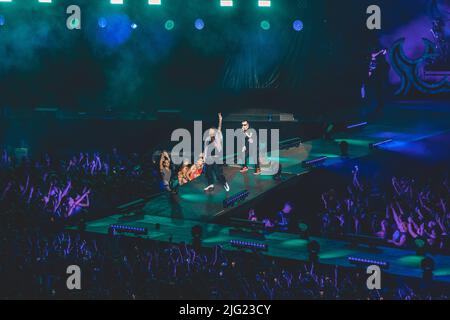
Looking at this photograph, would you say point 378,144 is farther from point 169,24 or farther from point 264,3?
point 169,24

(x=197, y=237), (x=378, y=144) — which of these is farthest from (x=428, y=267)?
(x=378, y=144)

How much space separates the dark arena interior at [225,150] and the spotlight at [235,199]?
0.05 metres

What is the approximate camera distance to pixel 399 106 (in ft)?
75.4

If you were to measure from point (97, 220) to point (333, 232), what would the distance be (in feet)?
17.8

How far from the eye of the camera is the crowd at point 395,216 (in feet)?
44.9

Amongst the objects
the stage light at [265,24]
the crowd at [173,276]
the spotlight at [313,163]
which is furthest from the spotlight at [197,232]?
the stage light at [265,24]

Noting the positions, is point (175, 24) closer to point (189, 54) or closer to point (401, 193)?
point (189, 54)

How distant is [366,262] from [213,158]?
5.32 meters

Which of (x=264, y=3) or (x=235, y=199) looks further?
(x=264, y=3)

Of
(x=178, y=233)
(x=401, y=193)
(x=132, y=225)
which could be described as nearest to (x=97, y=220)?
(x=132, y=225)

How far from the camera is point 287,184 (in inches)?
679

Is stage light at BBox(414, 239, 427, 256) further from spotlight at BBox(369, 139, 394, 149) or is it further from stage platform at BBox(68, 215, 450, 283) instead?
spotlight at BBox(369, 139, 394, 149)

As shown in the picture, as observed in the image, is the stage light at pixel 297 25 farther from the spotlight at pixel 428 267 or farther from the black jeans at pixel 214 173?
the spotlight at pixel 428 267

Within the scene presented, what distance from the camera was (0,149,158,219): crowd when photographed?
51.2ft
